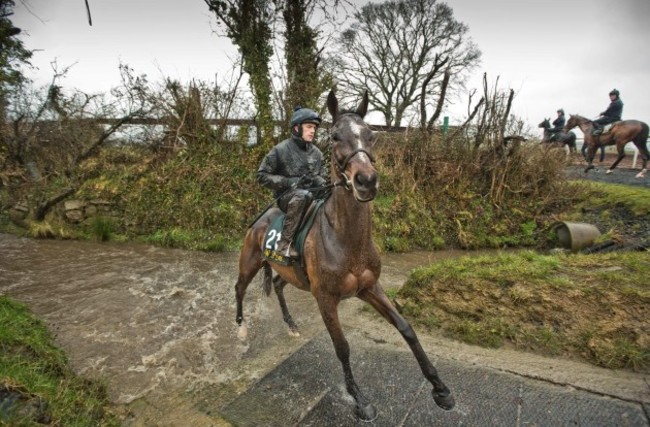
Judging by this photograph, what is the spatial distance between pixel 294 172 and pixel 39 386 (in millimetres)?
2826

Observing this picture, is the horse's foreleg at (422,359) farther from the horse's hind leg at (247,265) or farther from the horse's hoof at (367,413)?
the horse's hind leg at (247,265)

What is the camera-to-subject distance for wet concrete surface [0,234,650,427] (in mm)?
2707

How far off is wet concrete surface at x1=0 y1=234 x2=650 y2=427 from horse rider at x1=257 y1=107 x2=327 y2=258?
1.37m

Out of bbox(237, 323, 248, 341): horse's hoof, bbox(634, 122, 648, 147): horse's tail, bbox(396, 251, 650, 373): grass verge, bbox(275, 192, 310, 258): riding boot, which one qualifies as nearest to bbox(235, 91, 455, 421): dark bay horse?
bbox(275, 192, 310, 258): riding boot

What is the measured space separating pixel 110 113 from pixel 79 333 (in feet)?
26.5

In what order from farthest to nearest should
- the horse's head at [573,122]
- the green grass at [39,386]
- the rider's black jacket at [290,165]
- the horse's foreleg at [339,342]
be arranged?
the horse's head at [573,122], the rider's black jacket at [290,165], the horse's foreleg at [339,342], the green grass at [39,386]

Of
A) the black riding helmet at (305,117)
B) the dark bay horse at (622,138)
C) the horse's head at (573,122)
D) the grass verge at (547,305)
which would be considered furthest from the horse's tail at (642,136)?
the black riding helmet at (305,117)

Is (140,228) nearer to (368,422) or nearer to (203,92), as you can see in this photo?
(203,92)

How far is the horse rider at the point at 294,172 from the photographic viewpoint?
332 cm

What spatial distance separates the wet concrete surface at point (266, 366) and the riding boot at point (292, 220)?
130 centimetres

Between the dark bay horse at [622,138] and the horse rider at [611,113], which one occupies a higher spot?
the horse rider at [611,113]

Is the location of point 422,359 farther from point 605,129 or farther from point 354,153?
point 605,129

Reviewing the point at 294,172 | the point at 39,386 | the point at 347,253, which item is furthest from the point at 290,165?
the point at 39,386

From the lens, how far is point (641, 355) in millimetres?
3086
